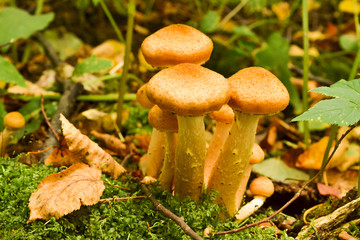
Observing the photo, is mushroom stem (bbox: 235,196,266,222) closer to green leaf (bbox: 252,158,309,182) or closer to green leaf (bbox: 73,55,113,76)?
green leaf (bbox: 252,158,309,182)

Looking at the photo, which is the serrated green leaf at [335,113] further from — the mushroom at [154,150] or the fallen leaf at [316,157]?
the fallen leaf at [316,157]

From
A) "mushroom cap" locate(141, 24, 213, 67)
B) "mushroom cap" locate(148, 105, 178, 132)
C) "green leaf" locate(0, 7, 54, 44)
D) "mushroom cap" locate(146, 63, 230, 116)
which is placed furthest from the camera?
"green leaf" locate(0, 7, 54, 44)

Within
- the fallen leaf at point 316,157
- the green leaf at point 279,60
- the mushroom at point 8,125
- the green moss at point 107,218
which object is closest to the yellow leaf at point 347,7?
the green leaf at point 279,60

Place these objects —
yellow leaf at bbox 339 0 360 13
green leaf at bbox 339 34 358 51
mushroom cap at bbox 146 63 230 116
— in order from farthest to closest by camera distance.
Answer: yellow leaf at bbox 339 0 360 13
green leaf at bbox 339 34 358 51
mushroom cap at bbox 146 63 230 116

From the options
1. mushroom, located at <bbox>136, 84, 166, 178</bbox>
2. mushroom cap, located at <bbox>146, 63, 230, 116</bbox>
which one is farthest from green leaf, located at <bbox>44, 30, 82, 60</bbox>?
mushroom cap, located at <bbox>146, 63, 230, 116</bbox>

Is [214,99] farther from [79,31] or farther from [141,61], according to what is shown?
[79,31]

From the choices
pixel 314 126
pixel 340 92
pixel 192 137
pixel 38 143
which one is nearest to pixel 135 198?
pixel 192 137
